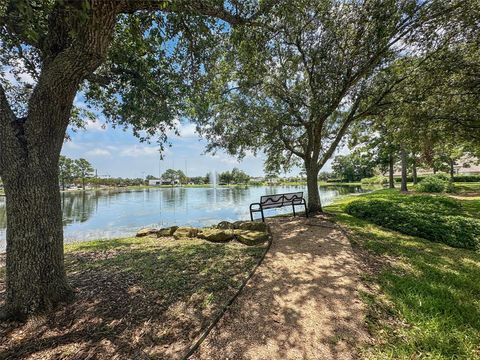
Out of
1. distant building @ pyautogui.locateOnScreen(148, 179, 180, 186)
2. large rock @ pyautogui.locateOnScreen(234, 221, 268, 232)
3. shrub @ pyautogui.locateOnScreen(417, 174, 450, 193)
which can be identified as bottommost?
large rock @ pyautogui.locateOnScreen(234, 221, 268, 232)

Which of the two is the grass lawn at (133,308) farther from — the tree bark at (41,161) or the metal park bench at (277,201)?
the metal park bench at (277,201)

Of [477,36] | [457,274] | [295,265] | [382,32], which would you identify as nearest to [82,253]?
[295,265]

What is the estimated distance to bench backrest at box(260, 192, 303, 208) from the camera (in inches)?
298

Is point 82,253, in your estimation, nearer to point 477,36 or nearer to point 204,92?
point 204,92

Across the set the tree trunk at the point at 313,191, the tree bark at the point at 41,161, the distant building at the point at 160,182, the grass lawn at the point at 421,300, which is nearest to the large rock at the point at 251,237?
the grass lawn at the point at 421,300

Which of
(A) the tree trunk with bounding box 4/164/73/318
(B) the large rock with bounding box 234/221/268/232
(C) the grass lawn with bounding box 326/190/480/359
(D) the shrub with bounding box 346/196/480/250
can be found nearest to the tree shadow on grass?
(C) the grass lawn with bounding box 326/190/480/359

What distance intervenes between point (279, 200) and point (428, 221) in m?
4.30

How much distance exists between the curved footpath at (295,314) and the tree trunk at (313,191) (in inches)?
181

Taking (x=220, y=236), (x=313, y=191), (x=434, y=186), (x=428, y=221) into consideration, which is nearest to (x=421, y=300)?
(x=220, y=236)

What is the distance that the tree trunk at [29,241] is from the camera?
2545 millimetres

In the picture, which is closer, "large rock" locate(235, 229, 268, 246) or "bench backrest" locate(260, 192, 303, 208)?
"large rock" locate(235, 229, 268, 246)

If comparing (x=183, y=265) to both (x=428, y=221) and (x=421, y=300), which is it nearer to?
(x=421, y=300)

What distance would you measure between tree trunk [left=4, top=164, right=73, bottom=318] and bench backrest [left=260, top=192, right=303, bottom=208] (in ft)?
18.2

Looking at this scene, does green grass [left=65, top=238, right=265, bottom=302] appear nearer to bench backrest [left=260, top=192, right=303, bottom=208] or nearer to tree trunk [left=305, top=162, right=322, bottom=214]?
bench backrest [left=260, top=192, right=303, bottom=208]
